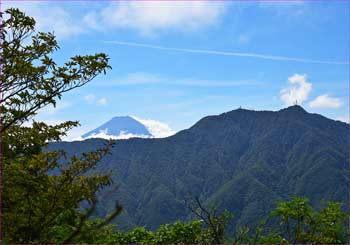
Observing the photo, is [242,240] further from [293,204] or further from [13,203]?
[13,203]

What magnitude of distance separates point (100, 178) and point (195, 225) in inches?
120

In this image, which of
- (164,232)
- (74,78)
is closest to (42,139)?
(74,78)

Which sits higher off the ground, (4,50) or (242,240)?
(4,50)

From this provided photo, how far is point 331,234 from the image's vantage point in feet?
25.1

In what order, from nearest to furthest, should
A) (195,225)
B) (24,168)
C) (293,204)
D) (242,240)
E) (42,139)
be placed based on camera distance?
(242,240) → (293,204) → (24,168) → (195,225) → (42,139)

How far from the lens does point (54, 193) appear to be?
10.3 meters

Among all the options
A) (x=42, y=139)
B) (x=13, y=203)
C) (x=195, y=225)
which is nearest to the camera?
(x=13, y=203)

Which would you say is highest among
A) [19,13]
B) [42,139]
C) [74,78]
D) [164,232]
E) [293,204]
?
[19,13]

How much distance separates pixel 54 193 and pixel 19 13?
16.0 ft

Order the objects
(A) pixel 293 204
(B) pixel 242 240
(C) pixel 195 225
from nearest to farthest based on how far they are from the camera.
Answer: (B) pixel 242 240, (A) pixel 293 204, (C) pixel 195 225

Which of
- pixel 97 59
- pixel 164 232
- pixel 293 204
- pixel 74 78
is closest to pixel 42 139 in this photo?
pixel 74 78

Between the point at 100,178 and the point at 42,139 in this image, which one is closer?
the point at 100,178

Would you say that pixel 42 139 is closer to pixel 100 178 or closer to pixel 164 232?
pixel 100 178

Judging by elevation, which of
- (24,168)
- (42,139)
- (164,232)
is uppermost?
(42,139)
